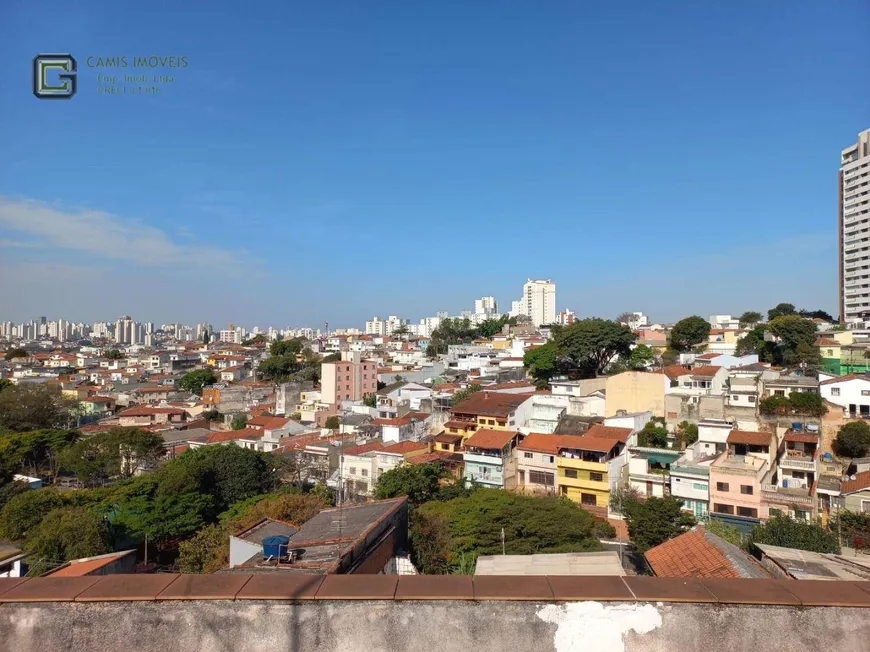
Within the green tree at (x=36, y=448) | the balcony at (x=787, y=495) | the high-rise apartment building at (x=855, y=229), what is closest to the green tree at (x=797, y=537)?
the balcony at (x=787, y=495)

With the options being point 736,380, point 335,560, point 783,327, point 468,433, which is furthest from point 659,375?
point 335,560

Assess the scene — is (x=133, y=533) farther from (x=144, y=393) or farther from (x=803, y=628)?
(x=144, y=393)

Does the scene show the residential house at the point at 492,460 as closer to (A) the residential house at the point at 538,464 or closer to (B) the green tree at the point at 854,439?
(A) the residential house at the point at 538,464

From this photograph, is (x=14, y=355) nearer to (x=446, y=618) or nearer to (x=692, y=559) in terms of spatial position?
(x=692, y=559)

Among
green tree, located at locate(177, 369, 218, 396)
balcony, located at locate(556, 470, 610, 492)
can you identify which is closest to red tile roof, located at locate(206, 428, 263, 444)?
balcony, located at locate(556, 470, 610, 492)

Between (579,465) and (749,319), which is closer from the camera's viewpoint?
(579,465)

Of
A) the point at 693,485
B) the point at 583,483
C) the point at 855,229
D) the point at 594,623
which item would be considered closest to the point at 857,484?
the point at 693,485
